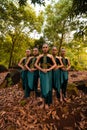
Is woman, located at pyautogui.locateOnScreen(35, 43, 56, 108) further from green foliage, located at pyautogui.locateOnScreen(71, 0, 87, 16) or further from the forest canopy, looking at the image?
the forest canopy

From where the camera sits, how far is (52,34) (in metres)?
29.9

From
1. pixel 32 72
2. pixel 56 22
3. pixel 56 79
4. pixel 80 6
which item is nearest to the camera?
pixel 56 79

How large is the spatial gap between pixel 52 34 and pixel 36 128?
23608mm

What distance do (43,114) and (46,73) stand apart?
4.36 ft

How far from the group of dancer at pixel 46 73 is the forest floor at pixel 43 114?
12.6 inches

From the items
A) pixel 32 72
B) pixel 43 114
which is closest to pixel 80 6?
pixel 32 72

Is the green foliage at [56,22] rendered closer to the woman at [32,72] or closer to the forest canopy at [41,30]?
the forest canopy at [41,30]

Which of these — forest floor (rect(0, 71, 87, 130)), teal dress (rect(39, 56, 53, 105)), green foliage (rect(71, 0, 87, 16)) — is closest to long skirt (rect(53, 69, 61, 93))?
teal dress (rect(39, 56, 53, 105))

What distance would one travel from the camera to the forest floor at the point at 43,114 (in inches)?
281

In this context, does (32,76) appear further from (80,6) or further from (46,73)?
(80,6)

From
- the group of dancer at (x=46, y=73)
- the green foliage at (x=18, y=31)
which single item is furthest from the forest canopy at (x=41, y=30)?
the group of dancer at (x=46, y=73)

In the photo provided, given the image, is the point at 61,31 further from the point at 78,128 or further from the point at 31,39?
the point at 78,128

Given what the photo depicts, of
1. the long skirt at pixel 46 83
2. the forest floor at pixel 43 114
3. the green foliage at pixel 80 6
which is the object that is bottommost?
the forest floor at pixel 43 114

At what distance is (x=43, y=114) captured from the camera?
766 cm
